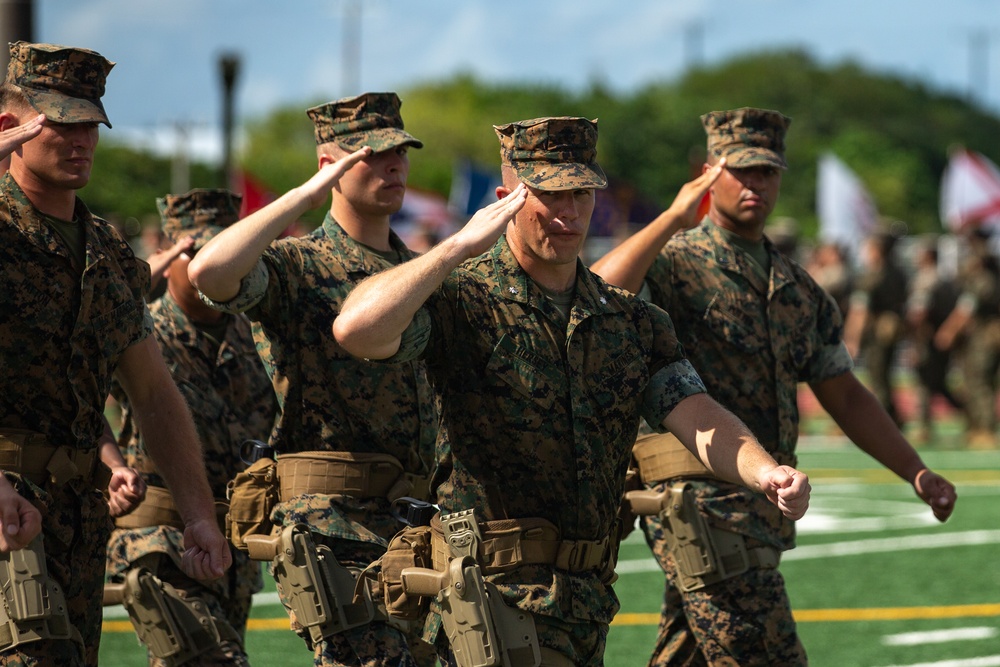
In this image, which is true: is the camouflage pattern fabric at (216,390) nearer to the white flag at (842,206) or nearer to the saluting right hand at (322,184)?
the saluting right hand at (322,184)

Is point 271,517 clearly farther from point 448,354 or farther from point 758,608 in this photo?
point 758,608

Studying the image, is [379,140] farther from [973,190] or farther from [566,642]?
[973,190]

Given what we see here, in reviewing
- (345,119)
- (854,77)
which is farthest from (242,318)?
(854,77)

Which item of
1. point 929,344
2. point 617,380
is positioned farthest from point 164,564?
point 929,344

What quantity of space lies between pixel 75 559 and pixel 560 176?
6.07 ft

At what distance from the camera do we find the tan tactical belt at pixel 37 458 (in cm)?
497

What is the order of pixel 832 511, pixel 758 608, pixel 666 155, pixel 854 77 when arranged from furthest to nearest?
1. pixel 854 77
2. pixel 666 155
3. pixel 832 511
4. pixel 758 608

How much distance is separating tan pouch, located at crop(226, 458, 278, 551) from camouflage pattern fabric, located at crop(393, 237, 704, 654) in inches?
47.1

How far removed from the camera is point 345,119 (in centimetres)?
643

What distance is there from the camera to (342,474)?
19.4 ft

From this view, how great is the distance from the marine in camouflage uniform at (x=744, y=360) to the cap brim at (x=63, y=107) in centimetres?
219

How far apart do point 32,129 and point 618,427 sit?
75.2 inches

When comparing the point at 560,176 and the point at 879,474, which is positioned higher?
the point at 560,176

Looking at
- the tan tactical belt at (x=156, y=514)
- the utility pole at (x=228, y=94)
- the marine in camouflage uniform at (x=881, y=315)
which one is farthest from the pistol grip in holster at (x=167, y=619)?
the marine in camouflage uniform at (x=881, y=315)
